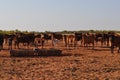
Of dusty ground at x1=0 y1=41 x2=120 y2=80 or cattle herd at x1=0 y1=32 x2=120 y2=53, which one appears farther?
cattle herd at x1=0 y1=32 x2=120 y2=53

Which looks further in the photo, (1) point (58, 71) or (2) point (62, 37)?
(2) point (62, 37)

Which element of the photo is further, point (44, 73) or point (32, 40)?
point (32, 40)

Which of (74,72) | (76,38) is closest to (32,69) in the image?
(74,72)

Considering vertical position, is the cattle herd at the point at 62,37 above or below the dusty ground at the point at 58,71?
above

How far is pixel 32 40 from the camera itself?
Result: 1329 inches

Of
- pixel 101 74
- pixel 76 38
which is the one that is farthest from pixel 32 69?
pixel 76 38

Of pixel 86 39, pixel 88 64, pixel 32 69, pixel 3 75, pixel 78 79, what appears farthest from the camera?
pixel 86 39

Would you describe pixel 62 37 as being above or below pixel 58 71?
above

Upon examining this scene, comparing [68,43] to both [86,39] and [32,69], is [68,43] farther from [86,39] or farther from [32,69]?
[32,69]

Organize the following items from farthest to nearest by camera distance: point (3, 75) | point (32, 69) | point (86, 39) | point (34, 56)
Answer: point (86, 39) < point (34, 56) < point (32, 69) < point (3, 75)

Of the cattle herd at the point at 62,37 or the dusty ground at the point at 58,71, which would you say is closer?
the dusty ground at the point at 58,71

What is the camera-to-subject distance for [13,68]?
18.4 metres

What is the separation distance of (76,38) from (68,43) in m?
1.74

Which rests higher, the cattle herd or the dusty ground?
the cattle herd
